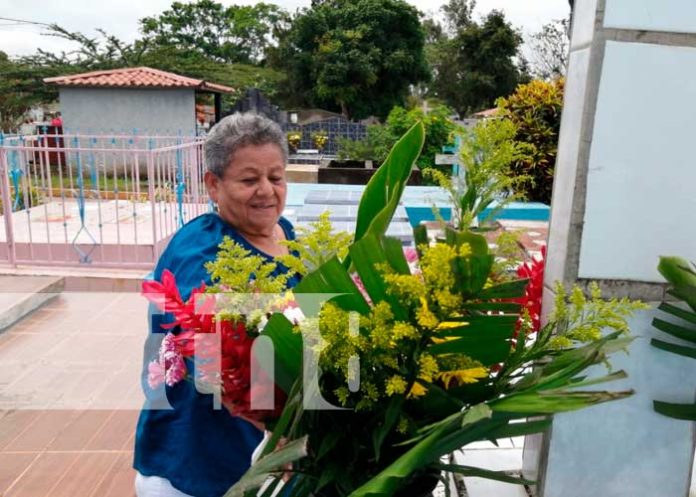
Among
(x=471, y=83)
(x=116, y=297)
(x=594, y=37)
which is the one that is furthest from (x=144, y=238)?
(x=471, y=83)

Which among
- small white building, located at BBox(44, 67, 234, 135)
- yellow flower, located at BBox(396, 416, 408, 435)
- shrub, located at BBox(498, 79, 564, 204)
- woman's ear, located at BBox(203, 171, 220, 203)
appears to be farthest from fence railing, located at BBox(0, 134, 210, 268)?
small white building, located at BBox(44, 67, 234, 135)

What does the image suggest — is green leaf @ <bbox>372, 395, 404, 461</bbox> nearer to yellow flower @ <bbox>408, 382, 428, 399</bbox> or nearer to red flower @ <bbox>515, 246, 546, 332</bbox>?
yellow flower @ <bbox>408, 382, 428, 399</bbox>

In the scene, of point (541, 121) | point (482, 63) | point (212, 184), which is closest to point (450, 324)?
point (212, 184)

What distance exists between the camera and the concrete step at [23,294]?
15.2 feet

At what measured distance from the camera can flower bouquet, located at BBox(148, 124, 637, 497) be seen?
0.60m

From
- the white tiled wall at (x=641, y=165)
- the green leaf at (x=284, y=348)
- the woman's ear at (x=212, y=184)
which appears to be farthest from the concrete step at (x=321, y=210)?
the green leaf at (x=284, y=348)

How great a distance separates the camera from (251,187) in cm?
139

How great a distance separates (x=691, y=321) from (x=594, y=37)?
545 mm

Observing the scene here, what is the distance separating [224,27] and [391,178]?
38.1 meters

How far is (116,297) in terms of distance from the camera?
5.44 meters

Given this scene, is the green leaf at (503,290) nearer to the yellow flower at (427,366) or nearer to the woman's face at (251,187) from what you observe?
the yellow flower at (427,366)

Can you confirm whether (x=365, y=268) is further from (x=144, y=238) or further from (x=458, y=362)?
(x=144, y=238)

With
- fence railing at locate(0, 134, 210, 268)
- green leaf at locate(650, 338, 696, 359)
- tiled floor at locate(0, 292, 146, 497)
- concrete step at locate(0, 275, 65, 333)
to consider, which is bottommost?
tiled floor at locate(0, 292, 146, 497)

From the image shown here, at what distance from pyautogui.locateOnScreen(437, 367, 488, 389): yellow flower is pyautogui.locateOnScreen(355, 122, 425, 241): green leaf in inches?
7.4
